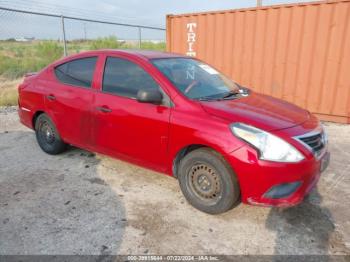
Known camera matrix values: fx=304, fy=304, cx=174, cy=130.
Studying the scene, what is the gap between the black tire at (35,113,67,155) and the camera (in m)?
4.52

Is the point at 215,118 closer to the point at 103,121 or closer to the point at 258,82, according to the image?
the point at 103,121

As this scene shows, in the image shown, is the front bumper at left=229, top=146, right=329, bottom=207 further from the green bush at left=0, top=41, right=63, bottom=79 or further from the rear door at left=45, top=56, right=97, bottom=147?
the green bush at left=0, top=41, right=63, bottom=79

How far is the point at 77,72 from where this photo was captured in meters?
4.13

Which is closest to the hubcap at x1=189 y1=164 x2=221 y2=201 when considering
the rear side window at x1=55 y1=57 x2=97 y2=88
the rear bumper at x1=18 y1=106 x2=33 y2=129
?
the rear side window at x1=55 y1=57 x2=97 y2=88

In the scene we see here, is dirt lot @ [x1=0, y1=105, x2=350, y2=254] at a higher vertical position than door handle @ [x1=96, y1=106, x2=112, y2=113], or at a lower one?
lower

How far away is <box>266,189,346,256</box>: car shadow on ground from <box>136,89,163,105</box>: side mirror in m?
1.66

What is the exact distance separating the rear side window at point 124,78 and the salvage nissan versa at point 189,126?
0.04ft

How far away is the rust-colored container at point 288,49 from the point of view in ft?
20.6

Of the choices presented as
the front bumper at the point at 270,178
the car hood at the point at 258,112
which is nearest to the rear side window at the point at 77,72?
the car hood at the point at 258,112

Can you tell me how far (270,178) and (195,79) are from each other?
1.50m

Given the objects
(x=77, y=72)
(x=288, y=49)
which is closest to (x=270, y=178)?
(x=77, y=72)

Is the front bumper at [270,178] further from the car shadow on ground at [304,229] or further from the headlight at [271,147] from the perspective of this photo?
the car shadow on ground at [304,229]

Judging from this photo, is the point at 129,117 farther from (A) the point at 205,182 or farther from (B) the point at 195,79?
(A) the point at 205,182

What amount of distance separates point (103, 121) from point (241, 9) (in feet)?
16.6
